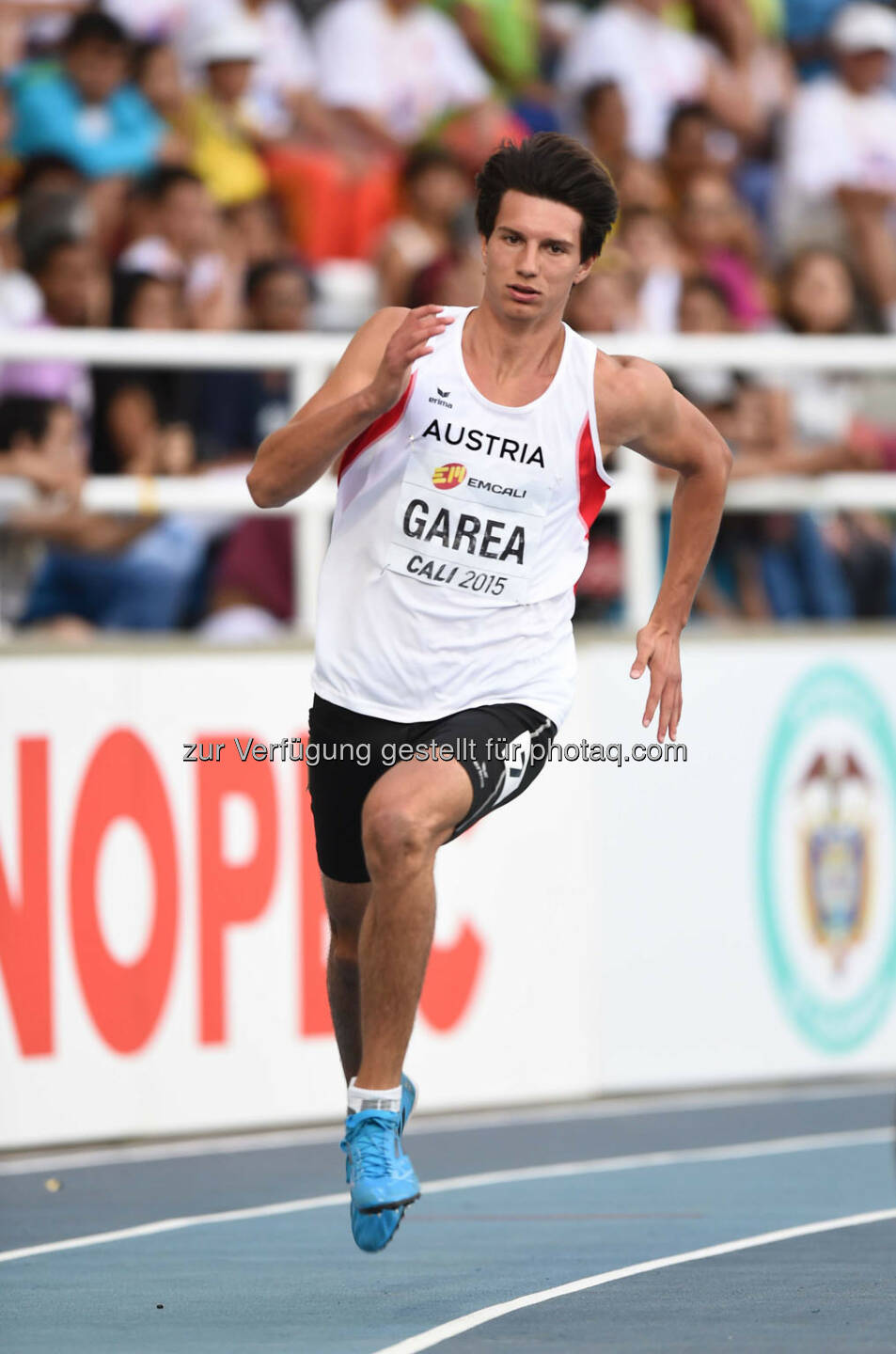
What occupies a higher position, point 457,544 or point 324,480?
point 457,544

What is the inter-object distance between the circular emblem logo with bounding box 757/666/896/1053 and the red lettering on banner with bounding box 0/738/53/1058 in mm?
3454

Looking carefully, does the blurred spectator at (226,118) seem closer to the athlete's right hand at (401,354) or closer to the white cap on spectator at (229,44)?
the white cap on spectator at (229,44)

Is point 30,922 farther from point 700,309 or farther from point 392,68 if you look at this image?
point 392,68

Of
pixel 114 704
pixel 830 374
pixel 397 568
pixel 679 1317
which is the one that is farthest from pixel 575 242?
pixel 830 374

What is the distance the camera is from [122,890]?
31.0 feet

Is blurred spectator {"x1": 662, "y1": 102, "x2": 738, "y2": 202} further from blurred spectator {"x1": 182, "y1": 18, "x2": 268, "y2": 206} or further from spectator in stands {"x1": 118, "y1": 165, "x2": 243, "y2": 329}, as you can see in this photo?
spectator in stands {"x1": 118, "y1": 165, "x2": 243, "y2": 329}

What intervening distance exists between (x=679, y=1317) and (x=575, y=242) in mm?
2661

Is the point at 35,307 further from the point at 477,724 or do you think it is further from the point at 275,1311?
the point at 275,1311

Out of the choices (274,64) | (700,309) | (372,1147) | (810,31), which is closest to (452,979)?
(700,309)

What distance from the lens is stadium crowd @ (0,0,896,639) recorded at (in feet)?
33.8

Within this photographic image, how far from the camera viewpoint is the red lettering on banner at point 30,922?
30.2 feet

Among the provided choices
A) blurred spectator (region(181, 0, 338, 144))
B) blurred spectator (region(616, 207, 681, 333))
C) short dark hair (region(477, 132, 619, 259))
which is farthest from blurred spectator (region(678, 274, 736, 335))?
short dark hair (region(477, 132, 619, 259))

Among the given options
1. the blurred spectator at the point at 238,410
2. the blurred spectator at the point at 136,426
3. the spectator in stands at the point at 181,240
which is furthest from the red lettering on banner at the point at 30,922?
the spectator in stands at the point at 181,240

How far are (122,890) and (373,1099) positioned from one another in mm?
3499
